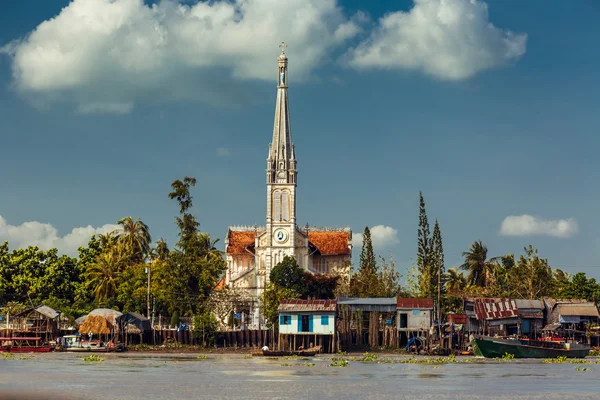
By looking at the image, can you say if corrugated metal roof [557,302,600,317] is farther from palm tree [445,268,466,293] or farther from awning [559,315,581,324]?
palm tree [445,268,466,293]

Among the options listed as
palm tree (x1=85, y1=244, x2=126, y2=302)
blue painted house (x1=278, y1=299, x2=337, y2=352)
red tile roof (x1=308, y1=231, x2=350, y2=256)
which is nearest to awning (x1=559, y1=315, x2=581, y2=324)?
blue painted house (x1=278, y1=299, x2=337, y2=352)

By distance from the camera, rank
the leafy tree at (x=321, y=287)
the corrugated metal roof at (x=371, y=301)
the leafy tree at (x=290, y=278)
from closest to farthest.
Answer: the corrugated metal roof at (x=371, y=301) < the leafy tree at (x=290, y=278) < the leafy tree at (x=321, y=287)

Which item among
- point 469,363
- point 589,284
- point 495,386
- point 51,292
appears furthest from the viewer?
point 51,292

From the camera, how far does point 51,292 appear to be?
98.4 metres

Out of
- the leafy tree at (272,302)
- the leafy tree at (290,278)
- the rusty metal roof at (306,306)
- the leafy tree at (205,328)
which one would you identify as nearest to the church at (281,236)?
the leafy tree at (290,278)

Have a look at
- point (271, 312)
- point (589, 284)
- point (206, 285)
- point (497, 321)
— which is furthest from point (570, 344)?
point (206, 285)

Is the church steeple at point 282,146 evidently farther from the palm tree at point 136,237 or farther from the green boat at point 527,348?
the green boat at point 527,348

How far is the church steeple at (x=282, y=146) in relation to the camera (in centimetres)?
12281

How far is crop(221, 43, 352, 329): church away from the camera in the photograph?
11975cm

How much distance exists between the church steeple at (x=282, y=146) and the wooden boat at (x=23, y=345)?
47.2m

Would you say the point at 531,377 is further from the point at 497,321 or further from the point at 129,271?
the point at 129,271

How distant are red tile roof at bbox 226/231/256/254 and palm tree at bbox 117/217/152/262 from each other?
598 inches

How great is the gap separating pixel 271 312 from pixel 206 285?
848cm

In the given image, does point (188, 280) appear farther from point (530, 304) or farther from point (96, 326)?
Answer: point (530, 304)
